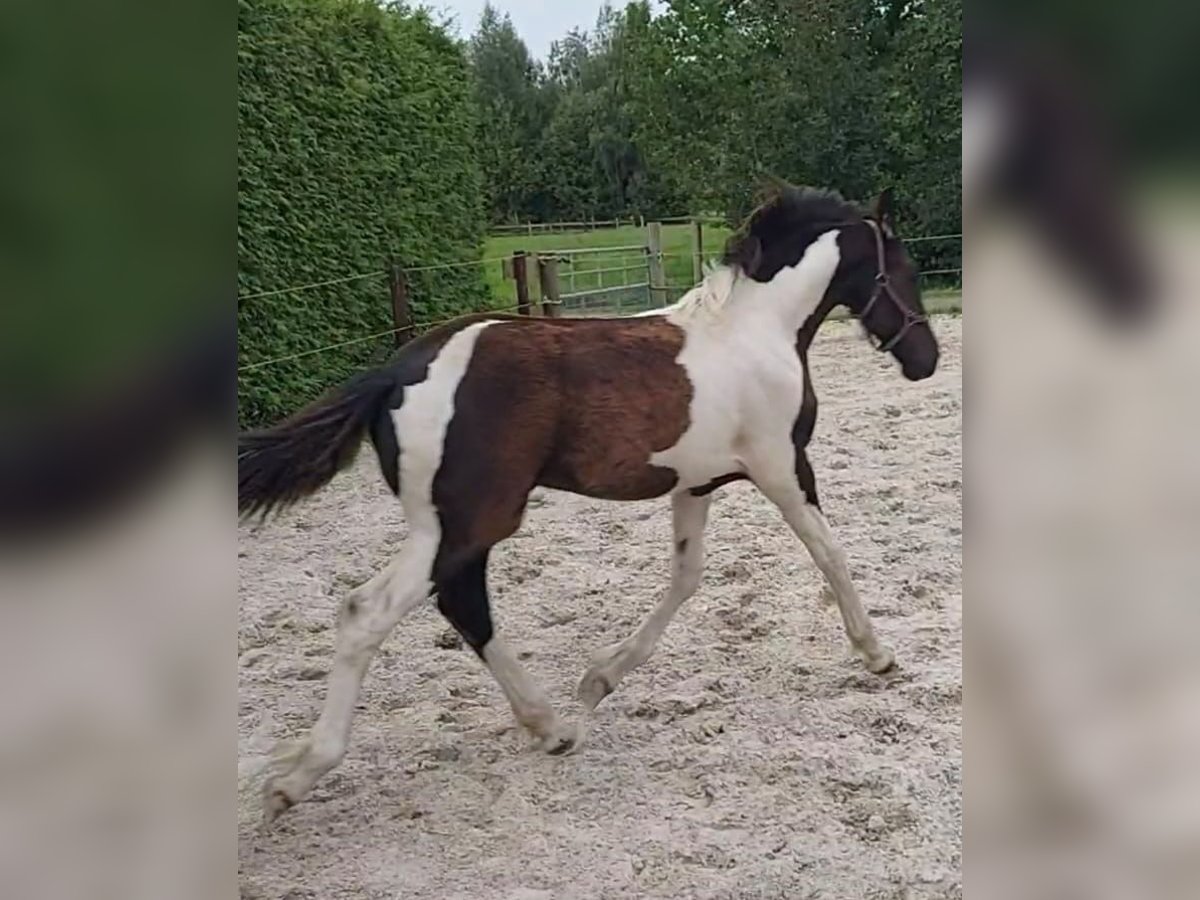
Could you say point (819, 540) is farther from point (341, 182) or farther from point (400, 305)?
point (341, 182)

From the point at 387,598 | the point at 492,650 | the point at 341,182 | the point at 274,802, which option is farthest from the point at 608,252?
the point at 274,802

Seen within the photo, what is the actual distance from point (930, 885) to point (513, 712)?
0.96 meters

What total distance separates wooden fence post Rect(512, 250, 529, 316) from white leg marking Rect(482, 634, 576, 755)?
1.32m

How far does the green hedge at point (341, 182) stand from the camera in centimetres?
351

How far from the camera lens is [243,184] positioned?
344 cm

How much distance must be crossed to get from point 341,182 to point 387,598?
2.22m

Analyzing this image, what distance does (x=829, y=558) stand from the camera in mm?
2375

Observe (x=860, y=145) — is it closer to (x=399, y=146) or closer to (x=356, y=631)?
(x=399, y=146)

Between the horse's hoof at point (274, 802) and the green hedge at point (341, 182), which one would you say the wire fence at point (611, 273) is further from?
the horse's hoof at point (274, 802)

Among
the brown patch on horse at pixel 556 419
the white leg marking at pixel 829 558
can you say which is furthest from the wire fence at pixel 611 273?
the white leg marking at pixel 829 558

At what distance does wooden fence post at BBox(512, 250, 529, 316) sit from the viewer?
3196 mm
